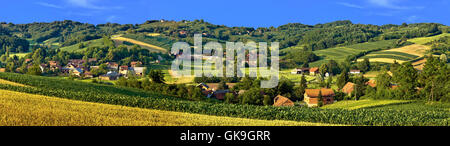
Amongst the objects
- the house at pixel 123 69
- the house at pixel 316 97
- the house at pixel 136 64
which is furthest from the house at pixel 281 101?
the house at pixel 136 64

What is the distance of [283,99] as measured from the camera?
2628 inches

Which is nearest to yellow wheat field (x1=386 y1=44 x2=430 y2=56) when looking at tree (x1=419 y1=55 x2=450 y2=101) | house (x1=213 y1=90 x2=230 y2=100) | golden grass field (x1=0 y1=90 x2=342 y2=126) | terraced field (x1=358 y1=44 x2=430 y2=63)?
terraced field (x1=358 y1=44 x2=430 y2=63)

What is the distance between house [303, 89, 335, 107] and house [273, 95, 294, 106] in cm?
498

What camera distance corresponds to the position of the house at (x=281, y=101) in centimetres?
6525

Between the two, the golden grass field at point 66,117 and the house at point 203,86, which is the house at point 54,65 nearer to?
the house at point 203,86

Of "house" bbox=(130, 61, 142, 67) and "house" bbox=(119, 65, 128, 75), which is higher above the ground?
"house" bbox=(130, 61, 142, 67)

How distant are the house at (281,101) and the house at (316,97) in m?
4.98

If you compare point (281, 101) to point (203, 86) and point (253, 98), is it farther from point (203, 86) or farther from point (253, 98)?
point (203, 86)

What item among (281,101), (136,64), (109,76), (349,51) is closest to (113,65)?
(136,64)

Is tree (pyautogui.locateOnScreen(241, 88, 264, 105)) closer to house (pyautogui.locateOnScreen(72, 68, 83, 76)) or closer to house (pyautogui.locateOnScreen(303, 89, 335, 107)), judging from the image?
house (pyautogui.locateOnScreen(303, 89, 335, 107))

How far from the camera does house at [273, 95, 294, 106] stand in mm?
65250

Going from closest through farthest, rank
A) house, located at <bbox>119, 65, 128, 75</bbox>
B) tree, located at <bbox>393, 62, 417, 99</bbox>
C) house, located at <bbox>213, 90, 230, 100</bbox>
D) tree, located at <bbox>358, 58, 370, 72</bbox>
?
1. tree, located at <bbox>393, 62, 417, 99</bbox>
2. house, located at <bbox>213, 90, 230, 100</bbox>
3. house, located at <bbox>119, 65, 128, 75</bbox>
4. tree, located at <bbox>358, 58, 370, 72</bbox>
